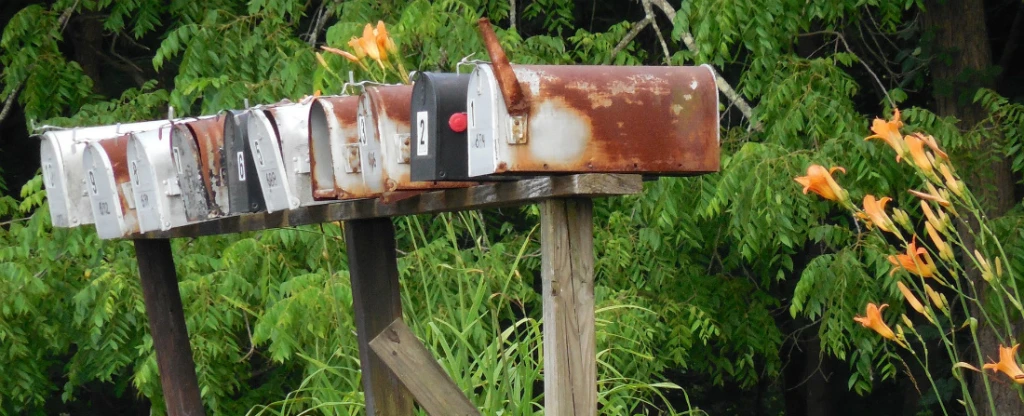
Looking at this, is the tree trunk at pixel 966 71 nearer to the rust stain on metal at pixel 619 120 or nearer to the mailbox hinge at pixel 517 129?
the rust stain on metal at pixel 619 120

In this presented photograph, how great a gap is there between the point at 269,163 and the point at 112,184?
0.66 meters

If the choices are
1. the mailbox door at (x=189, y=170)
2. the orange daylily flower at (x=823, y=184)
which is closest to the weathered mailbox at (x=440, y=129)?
the orange daylily flower at (x=823, y=184)

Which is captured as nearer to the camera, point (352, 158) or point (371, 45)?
point (352, 158)

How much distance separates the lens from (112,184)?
105 inches

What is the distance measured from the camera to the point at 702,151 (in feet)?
5.67

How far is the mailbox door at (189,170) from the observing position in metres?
2.44

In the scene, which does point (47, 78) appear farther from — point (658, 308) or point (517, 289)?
point (658, 308)

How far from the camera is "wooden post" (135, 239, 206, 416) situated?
3.24 meters

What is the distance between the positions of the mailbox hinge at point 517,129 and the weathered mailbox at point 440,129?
0.21 meters

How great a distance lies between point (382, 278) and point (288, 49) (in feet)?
9.45

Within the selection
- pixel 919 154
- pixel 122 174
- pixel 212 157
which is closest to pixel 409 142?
pixel 212 157

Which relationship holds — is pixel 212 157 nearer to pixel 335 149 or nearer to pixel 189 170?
pixel 189 170

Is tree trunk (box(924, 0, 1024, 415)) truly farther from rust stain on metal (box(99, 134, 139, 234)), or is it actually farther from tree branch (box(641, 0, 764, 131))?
rust stain on metal (box(99, 134, 139, 234))

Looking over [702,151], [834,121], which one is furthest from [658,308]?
[702,151]
